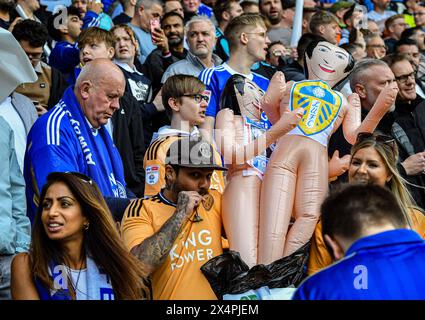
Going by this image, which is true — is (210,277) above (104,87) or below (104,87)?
below

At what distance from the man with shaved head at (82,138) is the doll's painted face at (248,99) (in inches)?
35.2

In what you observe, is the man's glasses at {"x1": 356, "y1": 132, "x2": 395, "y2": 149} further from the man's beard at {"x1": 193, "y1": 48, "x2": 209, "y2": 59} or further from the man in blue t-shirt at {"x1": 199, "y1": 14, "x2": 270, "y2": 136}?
the man's beard at {"x1": 193, "y1": 48, "x2": 209, "y2": 59}

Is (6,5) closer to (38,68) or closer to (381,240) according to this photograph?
(38,68)

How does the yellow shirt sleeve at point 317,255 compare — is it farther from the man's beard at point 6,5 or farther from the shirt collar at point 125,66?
the man's beard at point 6,5

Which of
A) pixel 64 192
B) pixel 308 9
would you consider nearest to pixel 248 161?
pixel 64 192

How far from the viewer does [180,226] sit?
577 centimetres

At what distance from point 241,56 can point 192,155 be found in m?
2.51

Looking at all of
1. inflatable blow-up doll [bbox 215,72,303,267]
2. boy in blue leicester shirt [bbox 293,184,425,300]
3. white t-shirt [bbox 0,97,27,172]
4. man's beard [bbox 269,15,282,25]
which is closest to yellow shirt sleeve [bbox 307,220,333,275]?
inflatable blow-up doll [bbox 215,72,303,267]

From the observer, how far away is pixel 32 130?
22.0 feet

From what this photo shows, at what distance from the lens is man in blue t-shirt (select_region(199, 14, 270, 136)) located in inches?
324

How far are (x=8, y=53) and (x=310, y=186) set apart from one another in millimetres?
2070

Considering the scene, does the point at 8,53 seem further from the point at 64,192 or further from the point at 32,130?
the point at 64,192

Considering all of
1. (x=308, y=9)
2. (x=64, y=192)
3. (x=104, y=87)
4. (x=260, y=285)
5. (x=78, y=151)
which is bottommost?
(x=260, y=285)

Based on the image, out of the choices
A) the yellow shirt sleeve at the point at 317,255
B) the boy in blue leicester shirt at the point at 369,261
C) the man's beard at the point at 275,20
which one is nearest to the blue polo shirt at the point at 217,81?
the yellow shirt sleeve at the point at 317,255
